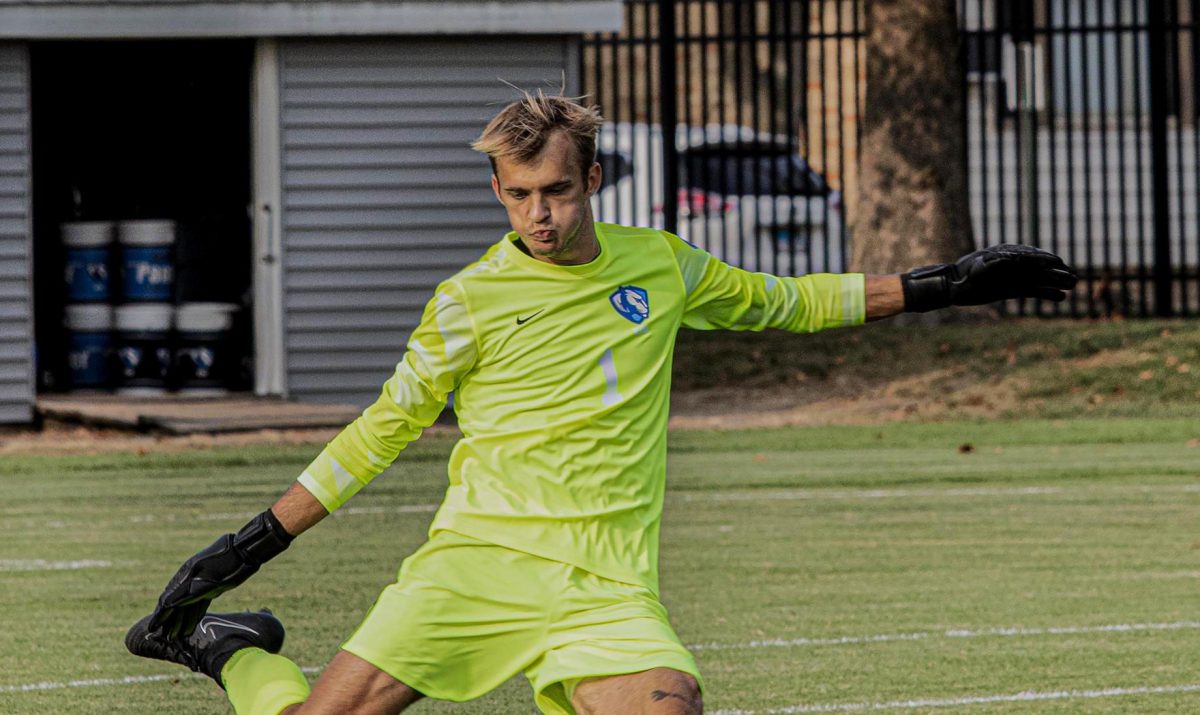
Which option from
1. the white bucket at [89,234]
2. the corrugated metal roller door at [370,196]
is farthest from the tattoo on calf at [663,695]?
the white bucket at [89,234]

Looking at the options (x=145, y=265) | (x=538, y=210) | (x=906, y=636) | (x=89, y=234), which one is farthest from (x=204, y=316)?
(x=538, y=210)

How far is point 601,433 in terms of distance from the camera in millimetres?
4707

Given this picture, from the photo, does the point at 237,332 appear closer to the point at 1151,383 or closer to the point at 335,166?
the point at 335,166

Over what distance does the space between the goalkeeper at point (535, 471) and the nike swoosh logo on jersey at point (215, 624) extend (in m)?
0.48

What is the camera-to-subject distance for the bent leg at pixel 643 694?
4379 mm

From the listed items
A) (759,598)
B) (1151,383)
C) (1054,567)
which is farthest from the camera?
(1151,383)

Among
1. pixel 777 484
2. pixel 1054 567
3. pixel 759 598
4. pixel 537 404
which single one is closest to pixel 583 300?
pixel 537 404

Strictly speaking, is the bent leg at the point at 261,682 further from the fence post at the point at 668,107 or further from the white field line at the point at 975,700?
the fence post at the point at 668,107

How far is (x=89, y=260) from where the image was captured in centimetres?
1864

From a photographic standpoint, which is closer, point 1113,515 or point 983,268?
point 983,268

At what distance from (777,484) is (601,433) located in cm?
873

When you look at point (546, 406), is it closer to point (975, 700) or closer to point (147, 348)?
point (975, 700)

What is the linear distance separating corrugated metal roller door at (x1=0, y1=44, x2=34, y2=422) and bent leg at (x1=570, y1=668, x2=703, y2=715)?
13349 millimetres

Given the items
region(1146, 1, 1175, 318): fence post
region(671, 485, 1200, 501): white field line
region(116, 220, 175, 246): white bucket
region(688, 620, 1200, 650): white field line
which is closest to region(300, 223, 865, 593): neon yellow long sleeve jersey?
region(688, 620, 1200, 650): white field line
